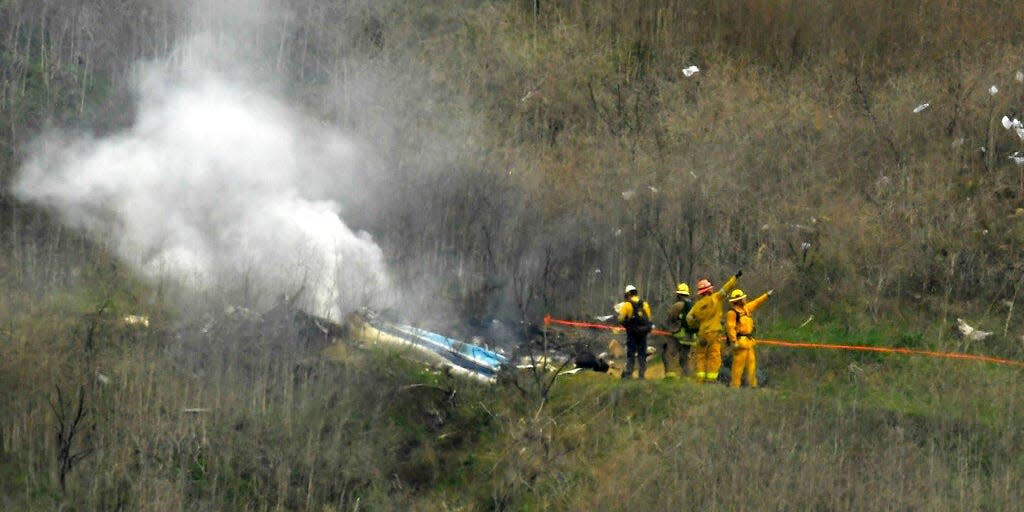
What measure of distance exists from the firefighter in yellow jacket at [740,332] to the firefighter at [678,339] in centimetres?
51

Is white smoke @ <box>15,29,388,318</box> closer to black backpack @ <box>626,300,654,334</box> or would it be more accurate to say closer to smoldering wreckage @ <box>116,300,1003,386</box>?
smoldering wreckage @ <box>116,300,1003,386</box>

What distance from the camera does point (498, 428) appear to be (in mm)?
19391

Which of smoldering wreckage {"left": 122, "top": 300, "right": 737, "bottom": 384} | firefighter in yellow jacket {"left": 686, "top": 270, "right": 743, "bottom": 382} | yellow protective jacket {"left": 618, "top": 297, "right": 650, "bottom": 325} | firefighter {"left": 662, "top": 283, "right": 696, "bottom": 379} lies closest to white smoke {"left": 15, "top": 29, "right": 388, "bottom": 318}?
smoldering wreckage {"left": 122, "top": 300, "right": 737, "bottom": 384}

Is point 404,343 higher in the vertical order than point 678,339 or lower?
lower

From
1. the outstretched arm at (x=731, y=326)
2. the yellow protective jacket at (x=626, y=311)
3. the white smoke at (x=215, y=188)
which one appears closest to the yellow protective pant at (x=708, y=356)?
the outstretched arm at (x=731, y=326)

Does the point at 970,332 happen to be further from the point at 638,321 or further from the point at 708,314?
the point at 638,321

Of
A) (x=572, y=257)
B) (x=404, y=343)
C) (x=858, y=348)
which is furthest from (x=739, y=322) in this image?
(x=572, y=257)

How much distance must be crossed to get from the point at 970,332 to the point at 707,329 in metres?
3.79

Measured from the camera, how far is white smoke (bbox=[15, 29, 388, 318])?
71.0 feet

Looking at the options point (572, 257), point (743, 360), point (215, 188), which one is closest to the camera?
point (743, 360)

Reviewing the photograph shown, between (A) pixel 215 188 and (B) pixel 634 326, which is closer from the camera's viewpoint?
(B) pixel 634 326

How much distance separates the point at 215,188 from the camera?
23.4 m

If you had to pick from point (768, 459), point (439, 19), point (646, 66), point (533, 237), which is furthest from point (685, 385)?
point (439, 19)

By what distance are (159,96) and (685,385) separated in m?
10.4
